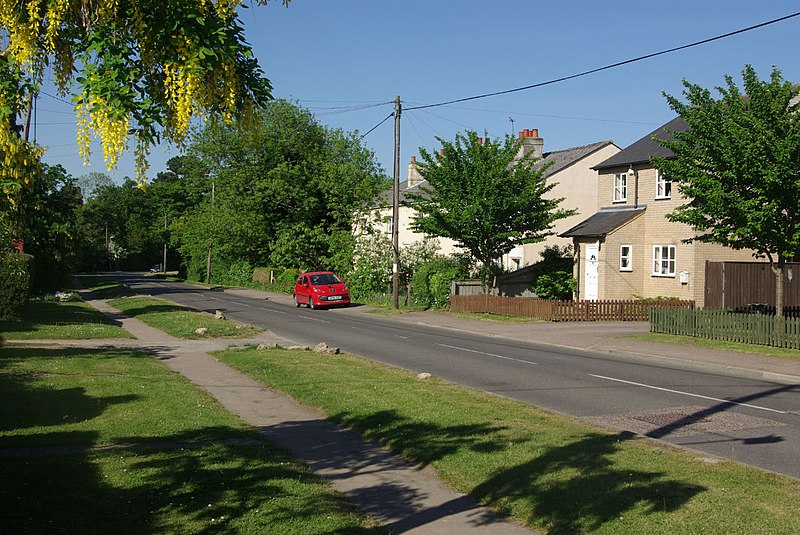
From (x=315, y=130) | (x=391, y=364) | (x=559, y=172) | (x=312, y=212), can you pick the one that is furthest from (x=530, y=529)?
(x=315, y=130)

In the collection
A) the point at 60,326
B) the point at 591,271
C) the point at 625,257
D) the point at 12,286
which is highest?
the point at 625,257

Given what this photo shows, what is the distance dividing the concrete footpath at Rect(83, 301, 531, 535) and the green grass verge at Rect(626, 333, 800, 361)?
13.9 metres

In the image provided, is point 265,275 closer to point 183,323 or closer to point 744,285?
point 183,323

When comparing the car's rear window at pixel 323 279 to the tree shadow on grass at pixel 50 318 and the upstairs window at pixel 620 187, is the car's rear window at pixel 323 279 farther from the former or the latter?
the upstairs window at pixel 620 187

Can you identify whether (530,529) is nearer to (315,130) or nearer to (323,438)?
(323,438)

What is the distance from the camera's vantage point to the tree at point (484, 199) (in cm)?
3294

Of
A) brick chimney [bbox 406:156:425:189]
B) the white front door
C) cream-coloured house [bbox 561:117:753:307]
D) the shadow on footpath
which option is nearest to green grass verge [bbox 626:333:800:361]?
cream-coloured house [bbox 561:117:753:307]

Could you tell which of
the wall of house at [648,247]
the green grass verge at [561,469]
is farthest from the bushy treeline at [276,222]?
the green grass verge at [561,469]

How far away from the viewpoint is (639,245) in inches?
1410

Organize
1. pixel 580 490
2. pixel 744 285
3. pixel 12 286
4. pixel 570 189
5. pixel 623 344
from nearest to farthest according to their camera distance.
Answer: pixel 580 490, pixel 623 344, pixel 12 286, pixel 744 285, pixel 570 189

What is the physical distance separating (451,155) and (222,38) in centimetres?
2802

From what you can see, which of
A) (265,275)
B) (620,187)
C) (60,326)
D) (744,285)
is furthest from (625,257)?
(265,275)

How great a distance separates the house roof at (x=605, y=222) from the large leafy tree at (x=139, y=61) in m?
30.4

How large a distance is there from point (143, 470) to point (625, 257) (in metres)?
31.3
